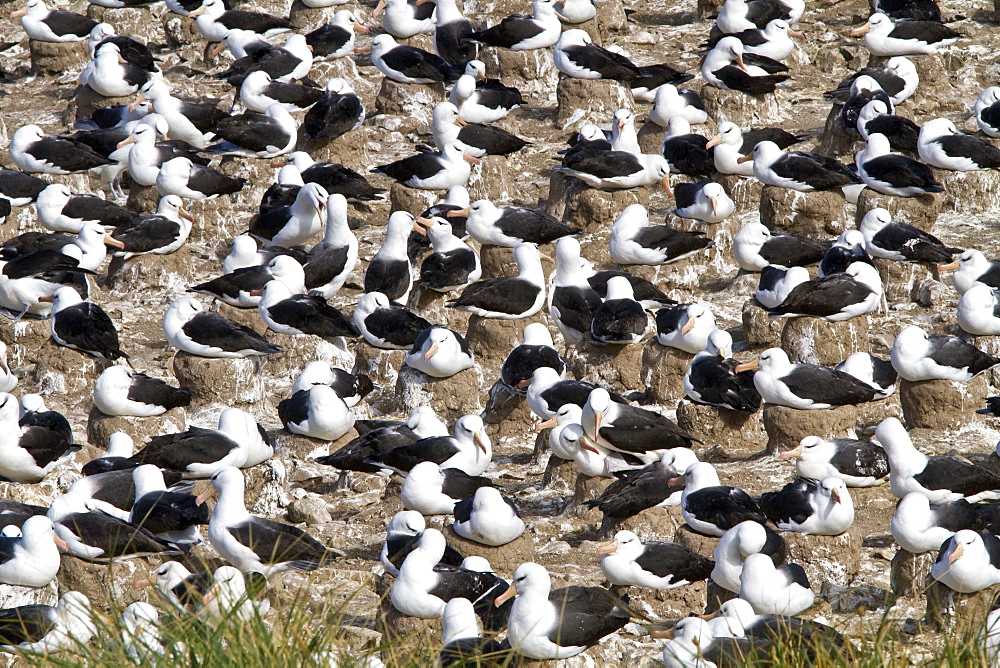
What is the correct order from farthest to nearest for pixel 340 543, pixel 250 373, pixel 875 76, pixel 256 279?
pixel 875 76
pixel 256 279
pixel 250 373
pixel 340 543

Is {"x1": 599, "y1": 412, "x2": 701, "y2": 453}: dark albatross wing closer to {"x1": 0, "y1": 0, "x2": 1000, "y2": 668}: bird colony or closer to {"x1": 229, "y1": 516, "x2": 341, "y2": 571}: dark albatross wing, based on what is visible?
{"x1": 0, "y1": 0, "x2": 1000, "y2": 668}: bird colony

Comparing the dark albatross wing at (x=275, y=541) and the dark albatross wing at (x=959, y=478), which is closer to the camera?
the dark albatross wing at (x=275, y=541)

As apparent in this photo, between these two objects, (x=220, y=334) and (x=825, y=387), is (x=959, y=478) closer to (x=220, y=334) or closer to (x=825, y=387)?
(x=825, y=387)

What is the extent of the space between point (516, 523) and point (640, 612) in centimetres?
110

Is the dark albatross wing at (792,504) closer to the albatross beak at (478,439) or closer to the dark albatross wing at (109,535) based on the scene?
the albatross beak at (478,439)

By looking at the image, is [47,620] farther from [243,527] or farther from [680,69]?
[680,69]

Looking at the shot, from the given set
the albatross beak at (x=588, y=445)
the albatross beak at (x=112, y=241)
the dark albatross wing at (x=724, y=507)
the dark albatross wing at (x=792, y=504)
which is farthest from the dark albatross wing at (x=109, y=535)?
the albatross beak at (x=112, y=241)

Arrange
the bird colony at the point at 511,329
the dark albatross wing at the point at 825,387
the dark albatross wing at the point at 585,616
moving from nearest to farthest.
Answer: the dark albatross wing at the point at 585,616 < the bird colony at the point at 511,329 < the dark albatross wing at the point at 825,387

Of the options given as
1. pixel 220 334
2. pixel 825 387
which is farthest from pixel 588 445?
pixel 220 334

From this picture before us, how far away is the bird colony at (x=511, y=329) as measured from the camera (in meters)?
10.2

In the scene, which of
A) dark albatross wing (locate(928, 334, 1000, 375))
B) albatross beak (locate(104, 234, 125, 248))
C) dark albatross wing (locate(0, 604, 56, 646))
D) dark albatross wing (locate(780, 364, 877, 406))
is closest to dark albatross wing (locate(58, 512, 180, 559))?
dark albatross wing (locate(0, 604, 56, 646))

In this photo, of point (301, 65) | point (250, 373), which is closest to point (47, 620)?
point (250, 373)

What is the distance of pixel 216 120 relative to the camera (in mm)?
19625

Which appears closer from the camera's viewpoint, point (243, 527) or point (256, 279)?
point (243, 527)
